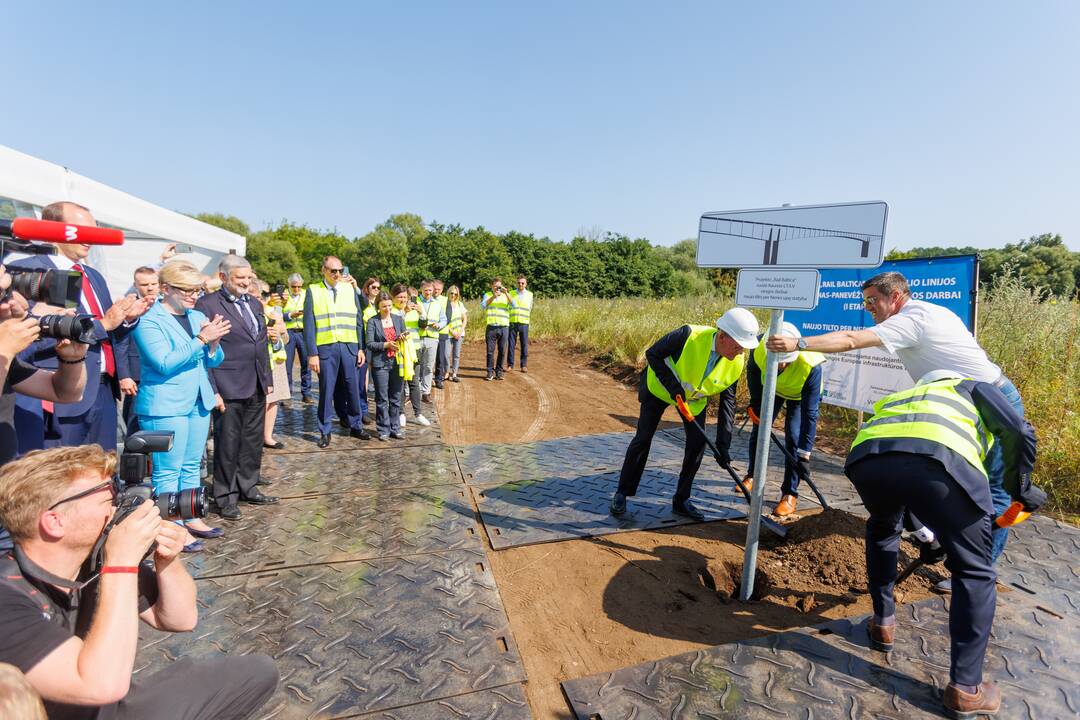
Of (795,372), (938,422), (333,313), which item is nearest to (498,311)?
(333,313)

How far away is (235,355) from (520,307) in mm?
7141

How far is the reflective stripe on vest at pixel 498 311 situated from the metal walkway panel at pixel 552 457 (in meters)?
4.35

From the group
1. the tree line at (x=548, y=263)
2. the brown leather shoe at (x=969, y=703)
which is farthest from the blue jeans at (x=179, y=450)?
the tree line at (x=548, y=263)

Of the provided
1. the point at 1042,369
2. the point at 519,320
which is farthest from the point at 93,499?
the point at 519,320

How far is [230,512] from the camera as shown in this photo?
4246 mm

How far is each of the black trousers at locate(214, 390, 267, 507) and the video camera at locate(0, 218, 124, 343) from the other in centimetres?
219

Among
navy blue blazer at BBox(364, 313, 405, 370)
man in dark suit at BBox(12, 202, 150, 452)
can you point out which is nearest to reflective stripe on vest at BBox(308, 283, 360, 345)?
navy blue blazer at BBox(364, 313, 405, 370)

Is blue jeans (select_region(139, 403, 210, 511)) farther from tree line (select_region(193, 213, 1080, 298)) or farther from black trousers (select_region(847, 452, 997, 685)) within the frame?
tree line (select_region(193, 213, 1080, 298))

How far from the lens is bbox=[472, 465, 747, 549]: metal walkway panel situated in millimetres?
4148

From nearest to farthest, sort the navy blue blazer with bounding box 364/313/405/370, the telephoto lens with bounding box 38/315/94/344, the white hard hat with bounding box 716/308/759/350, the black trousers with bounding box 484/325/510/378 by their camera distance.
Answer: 1. the telephoto lens with bounding box 38/315/94/344
2. the white hard hat with bounding box 716/308/759/350
3. the navy blue blazer with bounding box 364/313/405/370
4. the black trousers with bounding box 484/325/510/378

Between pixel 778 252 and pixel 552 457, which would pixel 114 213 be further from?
pixel 778 252

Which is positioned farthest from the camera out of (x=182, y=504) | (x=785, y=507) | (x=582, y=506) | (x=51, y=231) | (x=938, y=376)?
(x=582, y=506)

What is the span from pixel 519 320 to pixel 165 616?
9.71 meters

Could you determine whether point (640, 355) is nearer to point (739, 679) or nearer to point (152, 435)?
point (739, 679)
